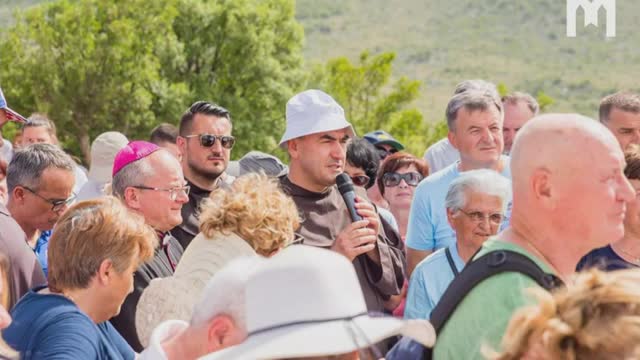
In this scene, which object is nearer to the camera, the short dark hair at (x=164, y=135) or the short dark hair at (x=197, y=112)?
the short dark hair at (x=197, y=112)

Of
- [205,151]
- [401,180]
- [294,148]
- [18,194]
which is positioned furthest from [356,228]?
[401,180]

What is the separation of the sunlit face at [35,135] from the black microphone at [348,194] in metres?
4.75

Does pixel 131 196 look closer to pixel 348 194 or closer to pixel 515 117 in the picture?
pixel 348 194

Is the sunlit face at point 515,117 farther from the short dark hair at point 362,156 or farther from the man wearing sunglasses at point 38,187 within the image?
the man wearing sunglasses at point 38,187

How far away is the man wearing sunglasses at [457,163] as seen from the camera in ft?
20.0

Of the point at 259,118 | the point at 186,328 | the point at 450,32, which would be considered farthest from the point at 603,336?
the point at 450,32

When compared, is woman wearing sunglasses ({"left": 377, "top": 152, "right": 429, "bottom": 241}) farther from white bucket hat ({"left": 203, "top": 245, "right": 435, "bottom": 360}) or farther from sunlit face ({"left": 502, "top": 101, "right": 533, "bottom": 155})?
white bucket hat ({"left": 203, "top": 245, "right": 435, "bottom": 360})

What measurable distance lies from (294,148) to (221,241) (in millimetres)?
1695

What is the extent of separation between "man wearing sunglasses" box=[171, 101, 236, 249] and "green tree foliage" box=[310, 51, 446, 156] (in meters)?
44.4

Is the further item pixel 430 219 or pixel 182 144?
pixel 182 144

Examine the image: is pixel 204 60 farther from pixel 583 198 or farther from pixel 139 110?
pixel 583 198

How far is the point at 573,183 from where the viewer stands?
119 inches

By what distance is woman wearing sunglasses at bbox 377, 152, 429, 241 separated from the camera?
771cm

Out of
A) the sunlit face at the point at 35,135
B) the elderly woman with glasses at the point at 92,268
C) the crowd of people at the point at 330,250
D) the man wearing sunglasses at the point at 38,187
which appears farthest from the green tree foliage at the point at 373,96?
the elderly woman with glasses at the point at 92,268
